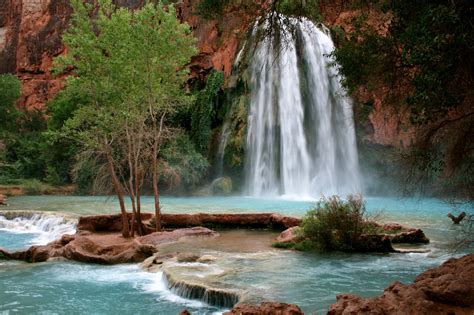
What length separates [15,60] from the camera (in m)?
45.1

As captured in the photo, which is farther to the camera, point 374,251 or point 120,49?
point 120,49

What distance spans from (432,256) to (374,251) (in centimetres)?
123

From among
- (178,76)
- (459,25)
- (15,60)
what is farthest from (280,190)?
(15,60)

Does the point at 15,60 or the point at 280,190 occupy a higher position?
the point at 15,60

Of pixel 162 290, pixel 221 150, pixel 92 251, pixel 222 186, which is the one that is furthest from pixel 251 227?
→ pixel 221 150

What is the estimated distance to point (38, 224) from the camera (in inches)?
705

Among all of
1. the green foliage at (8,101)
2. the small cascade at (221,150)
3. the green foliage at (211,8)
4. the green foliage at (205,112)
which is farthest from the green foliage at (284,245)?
the green foliage at (8,101)

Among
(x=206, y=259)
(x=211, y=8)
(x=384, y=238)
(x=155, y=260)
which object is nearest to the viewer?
(x=211, y=8)

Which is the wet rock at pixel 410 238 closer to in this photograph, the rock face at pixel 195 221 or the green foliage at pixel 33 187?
the rock face at pixel 195 221

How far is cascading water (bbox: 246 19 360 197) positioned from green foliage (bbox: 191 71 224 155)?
11.4 ft

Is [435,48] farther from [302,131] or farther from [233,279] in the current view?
[302,131]

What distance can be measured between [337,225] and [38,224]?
461 inches

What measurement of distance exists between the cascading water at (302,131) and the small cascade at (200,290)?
20.4m

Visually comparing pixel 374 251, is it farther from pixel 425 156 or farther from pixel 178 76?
pixel 178 76
